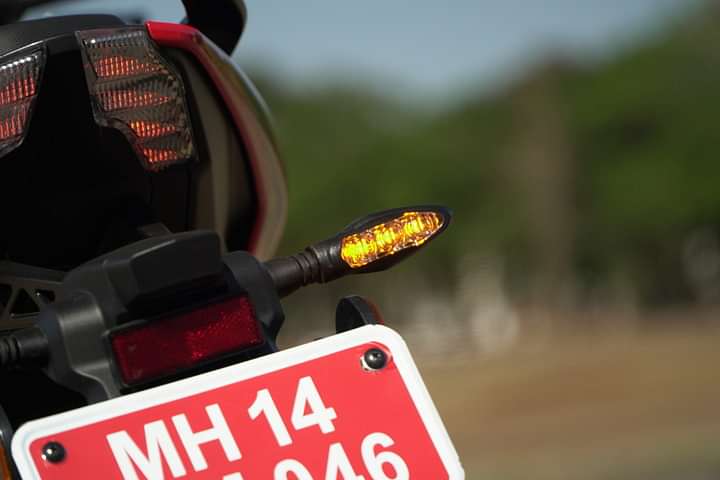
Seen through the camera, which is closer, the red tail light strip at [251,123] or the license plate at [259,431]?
the license plate at [259,431]

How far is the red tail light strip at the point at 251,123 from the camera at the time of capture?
1.90 metres

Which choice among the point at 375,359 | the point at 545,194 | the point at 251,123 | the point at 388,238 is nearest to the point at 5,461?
the point at 375,359

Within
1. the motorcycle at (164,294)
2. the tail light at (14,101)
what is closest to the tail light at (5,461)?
the motorcycle at (164,294)

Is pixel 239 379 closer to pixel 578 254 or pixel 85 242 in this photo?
pixel 85 242

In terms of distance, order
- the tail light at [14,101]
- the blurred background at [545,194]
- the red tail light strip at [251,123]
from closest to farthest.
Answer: the tail light at [14,101] < the red tail light strip at [251,123] < the blurred background at [545,194]

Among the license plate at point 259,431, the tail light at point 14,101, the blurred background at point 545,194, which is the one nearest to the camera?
the license plate at point 259,431

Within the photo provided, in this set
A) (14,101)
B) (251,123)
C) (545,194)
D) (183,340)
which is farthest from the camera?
(545,194)

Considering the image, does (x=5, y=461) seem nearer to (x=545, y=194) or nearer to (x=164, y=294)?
(x=164, y=294)

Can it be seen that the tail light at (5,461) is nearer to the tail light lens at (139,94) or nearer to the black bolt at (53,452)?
the black bolt at (53,452)

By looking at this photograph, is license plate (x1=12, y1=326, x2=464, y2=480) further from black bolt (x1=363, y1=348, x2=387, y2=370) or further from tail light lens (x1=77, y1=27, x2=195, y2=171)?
tail light lens (x1=77, y1=27, x2=195, y2=171)

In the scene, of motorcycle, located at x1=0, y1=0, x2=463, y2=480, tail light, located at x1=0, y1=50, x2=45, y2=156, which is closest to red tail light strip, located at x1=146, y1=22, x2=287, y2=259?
motorcycle, located at x1=0, y1=0, x2=463, y2=480

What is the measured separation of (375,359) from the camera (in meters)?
1.59

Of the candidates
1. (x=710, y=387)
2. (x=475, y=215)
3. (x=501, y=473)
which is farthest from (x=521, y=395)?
(x=475, y=215)

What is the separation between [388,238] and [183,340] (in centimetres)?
30
